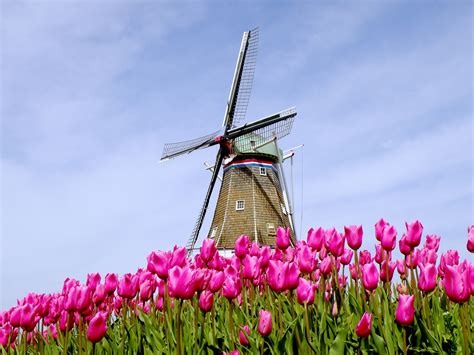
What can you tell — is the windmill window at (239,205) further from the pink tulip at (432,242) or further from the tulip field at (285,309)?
the pink tulip at (432,242)

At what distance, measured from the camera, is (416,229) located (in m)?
4.11

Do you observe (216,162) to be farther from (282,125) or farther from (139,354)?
(139,354)

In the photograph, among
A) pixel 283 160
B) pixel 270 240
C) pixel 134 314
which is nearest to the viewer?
pixel 134 314

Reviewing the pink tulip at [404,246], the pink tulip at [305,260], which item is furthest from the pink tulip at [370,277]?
the pink tulip at [305,260]

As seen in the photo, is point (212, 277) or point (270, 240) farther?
point (270, 240)

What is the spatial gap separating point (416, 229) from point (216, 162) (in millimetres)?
27611

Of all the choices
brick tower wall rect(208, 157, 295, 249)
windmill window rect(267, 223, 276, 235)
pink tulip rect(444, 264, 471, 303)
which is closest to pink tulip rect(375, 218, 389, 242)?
pink tulip rect(444, 264, 471, 303)

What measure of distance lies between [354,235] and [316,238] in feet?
2.06

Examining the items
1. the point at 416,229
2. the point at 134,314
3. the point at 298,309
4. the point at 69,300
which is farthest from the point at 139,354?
the point at 416,229

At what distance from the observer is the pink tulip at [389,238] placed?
4164mm

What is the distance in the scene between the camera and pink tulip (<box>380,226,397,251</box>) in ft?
13.7

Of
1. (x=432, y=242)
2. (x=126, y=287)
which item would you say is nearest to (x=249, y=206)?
(x=432, y=242)

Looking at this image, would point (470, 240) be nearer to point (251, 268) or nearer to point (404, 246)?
point (404, 246)

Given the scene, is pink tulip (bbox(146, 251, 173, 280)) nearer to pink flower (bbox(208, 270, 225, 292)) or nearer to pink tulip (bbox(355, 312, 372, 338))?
pink flower (bbox(208, 270, 225, 292))
